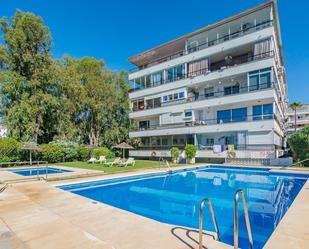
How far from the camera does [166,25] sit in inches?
1275

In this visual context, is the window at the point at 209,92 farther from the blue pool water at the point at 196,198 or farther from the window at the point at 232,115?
the blue pool water at the point at 196,198

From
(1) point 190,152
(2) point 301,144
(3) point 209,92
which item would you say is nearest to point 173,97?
(3) point 209,92

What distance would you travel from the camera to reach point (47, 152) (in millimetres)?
22906

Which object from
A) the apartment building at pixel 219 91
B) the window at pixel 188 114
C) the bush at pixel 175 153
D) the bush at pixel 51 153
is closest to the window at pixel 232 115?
the apartment building at pixel 219 91

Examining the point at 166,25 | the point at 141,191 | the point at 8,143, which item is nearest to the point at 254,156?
the point at 141,191

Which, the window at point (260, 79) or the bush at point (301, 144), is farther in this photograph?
the window at point (260, 79)

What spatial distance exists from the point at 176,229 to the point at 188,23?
3039cm

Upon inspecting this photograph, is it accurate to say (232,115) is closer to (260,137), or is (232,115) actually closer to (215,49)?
(260,137)

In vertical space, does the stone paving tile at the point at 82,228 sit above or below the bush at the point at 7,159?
below

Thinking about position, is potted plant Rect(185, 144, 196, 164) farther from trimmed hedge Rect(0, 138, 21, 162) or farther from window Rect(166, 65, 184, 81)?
trimmed hedge Rect(0, 138, 21, 162)

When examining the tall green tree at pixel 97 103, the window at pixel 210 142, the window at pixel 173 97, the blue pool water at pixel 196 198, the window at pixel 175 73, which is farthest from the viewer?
the tall green tree at pixel 97 103

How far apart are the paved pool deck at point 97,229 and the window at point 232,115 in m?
17.1

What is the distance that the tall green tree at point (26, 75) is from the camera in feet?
80.0

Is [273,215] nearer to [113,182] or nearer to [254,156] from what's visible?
[113,182]
